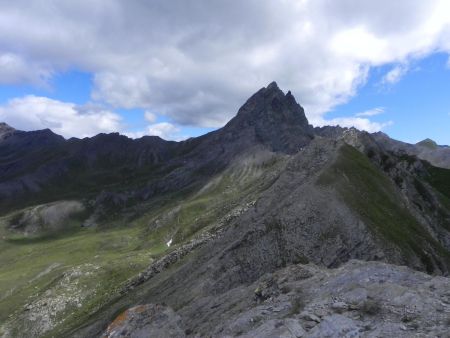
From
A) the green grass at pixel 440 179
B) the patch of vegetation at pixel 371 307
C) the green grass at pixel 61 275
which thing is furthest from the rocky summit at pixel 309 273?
the green grass at pixel 440 179

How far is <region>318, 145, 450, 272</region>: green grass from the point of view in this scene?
55688 mm

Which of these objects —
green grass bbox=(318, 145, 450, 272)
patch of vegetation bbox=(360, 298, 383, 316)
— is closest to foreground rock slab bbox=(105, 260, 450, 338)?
patch of vegetation bbox=(360, 298, 383, 316)

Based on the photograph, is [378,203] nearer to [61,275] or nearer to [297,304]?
[297,304]

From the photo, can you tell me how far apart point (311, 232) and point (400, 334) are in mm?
34432

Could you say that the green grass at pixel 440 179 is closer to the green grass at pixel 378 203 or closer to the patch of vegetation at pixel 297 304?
the green grass at pixel 378 203

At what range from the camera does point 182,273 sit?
70625mm

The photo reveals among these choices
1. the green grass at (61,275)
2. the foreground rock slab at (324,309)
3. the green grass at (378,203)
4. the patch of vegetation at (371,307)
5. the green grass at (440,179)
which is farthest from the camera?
the green grass at (440,179)

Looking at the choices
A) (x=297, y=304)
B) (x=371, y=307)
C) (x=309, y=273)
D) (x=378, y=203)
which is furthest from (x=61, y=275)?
(x=371, y=307)

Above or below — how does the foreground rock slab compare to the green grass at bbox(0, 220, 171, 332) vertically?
above

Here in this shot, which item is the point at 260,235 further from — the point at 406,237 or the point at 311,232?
the point at 406,237

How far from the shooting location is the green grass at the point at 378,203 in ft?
183

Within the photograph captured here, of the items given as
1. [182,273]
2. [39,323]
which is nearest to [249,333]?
[182,273]

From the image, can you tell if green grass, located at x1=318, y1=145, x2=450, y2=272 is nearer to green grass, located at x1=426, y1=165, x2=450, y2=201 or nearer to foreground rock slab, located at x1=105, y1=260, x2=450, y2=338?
foreground rock slab, located at x1=105, y1=260, x2=450, y2=338

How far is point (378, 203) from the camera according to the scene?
64375 mm
